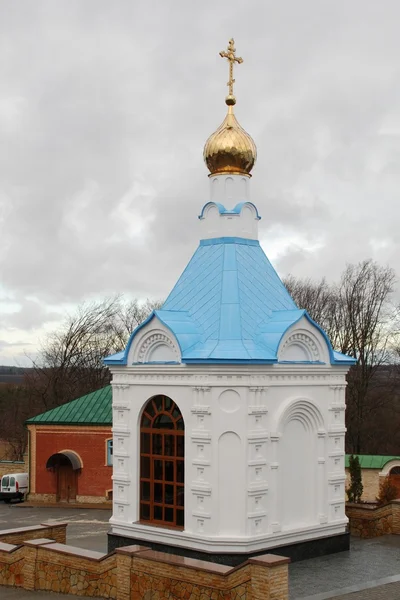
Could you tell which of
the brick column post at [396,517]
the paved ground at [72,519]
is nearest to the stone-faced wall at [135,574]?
the paved ground at [72,519]

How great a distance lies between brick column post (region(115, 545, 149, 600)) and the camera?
1047 cm

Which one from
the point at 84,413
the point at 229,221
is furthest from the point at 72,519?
the point at 229,221

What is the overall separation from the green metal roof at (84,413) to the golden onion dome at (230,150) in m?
10.6

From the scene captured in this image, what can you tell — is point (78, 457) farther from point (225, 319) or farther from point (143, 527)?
point (225, 319)

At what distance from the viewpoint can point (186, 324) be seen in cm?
1243

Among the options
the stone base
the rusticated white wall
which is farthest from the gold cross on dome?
the stone base

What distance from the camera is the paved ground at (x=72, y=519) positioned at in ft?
53.3

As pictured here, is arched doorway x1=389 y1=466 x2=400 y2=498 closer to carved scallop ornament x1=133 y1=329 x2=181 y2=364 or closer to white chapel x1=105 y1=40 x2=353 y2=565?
white chapel x1=105 y1=40 x2=353 y2=565

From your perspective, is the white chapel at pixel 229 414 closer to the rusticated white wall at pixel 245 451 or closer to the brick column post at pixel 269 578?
the rusticated white wall at pixel 245 451

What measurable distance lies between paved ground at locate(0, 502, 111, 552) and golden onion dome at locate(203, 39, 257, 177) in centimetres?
762

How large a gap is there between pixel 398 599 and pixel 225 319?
4.73 metres

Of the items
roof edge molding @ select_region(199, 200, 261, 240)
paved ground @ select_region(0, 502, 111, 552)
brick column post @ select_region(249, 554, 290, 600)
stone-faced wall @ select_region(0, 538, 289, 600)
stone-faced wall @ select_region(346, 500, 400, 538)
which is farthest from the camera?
paved ground @ select_region(0, 502, 111, 552)

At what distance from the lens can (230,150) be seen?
13.7m

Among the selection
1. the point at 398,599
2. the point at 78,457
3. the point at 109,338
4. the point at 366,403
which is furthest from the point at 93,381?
the point at 398,599
